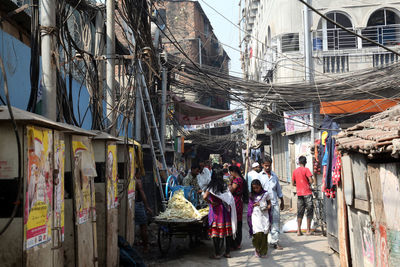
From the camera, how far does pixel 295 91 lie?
12758mm

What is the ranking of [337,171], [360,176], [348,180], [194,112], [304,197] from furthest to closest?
[194,112], [304,197], [337,171], [348,180], [360,176]

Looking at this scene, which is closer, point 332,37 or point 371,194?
point 371,194

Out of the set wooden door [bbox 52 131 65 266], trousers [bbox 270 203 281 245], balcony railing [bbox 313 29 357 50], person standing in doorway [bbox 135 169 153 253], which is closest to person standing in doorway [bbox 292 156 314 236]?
trousers [bbox 270 203 281 245]

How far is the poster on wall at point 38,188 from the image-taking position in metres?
3.33

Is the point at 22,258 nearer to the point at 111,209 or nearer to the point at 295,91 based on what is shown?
the point at 111,209

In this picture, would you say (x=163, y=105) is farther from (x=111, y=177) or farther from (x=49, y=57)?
(x=49, y=57)

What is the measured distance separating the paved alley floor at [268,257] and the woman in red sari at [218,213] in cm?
38

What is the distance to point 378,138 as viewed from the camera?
448 centimetres

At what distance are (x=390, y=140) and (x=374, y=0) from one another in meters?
13.5

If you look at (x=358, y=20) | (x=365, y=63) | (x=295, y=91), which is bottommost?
(x=295, y=91)

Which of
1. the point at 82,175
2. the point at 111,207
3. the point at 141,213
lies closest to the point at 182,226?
the point at 141,213

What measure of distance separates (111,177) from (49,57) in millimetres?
2180

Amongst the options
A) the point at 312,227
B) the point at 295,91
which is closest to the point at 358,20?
the point at 295,91

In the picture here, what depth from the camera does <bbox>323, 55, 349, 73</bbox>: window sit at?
51.1 feet
